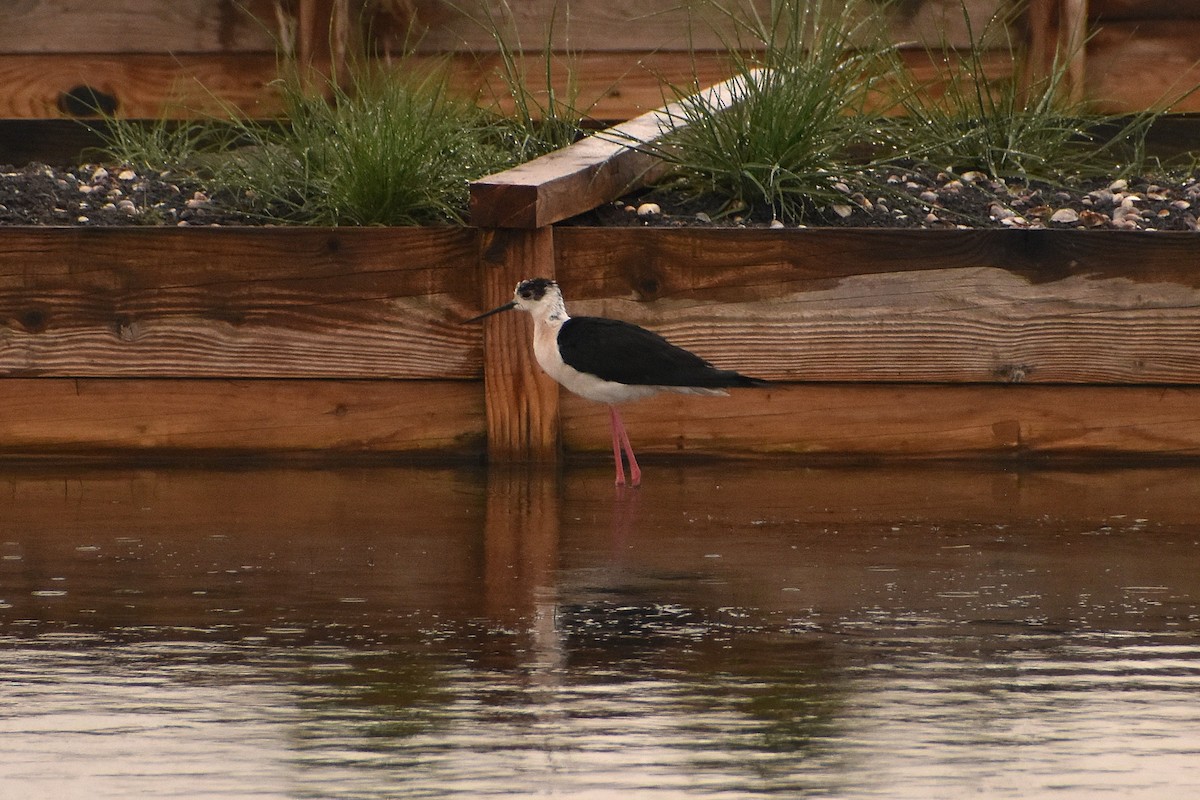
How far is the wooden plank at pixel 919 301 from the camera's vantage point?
583 cm

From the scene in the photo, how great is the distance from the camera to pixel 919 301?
588 centimetres

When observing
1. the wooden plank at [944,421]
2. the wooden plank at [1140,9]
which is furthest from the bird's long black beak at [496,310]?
the wooden plank at [1140,9]

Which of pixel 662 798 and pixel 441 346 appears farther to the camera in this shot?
pixel 441 346

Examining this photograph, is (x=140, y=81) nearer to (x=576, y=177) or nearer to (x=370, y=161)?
(x=370, y=161)

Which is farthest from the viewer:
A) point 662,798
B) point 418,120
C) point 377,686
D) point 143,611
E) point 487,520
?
point 418,120

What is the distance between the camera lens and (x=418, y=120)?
21.7 ft

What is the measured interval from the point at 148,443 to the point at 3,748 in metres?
3.38

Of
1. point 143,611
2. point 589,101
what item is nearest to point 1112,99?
point 589,101

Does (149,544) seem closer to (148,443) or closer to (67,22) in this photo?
(148,443)

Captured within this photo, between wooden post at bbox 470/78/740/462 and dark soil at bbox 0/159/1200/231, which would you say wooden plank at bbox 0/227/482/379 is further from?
dark soil at bbox 0/159/1200/231

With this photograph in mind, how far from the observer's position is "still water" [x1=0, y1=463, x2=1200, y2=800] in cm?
266

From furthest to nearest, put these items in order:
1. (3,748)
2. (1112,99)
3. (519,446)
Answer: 1. (1112,99)
2. (519,446)
3. (3,748)

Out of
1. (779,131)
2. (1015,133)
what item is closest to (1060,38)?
(1015,133)

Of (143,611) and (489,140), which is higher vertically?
(489,140)
